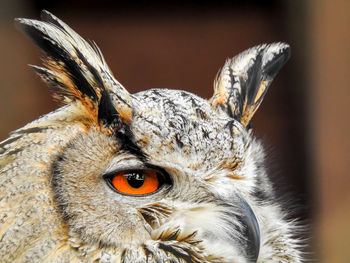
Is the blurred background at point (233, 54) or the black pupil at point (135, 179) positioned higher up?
the black pupil at point (135, 179)

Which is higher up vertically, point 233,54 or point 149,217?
point 149,217

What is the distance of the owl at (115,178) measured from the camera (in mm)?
1227

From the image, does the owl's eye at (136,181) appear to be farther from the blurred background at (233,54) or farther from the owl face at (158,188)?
the blurred background at (233,54)

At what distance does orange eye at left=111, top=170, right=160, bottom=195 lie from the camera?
125 centimetres

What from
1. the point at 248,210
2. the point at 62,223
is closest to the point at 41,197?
the point at 62,223

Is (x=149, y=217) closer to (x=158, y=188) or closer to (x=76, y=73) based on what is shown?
(x=158, y=188)

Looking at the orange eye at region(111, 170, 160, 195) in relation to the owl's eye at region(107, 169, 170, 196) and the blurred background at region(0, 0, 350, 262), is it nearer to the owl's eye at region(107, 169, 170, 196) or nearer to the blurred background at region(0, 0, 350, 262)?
the owl's eye at region(107, 169, 170, 196)

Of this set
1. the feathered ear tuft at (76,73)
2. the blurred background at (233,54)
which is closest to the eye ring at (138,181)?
the feathered ear tuft at (76,73)

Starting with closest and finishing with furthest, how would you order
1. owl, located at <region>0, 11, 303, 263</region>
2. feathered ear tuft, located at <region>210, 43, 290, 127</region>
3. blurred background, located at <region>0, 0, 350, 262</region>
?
owl, located at <region>0, 11, 303, 263</region>
feathered ear tuft, located at <region>210, 43, 290, 127</region>
blurred background, located at <region>0, 0, 350, 262</region>

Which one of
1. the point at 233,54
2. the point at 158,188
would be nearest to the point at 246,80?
the point at 158,188

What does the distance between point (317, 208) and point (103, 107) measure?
2.50 meters

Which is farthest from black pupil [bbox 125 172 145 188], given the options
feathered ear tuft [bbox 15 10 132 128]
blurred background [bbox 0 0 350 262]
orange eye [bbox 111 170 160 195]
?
blurred background [bbox 0 0 350 262]

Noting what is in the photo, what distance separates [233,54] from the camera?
3.86 m

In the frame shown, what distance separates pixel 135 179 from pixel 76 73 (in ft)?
0.89
